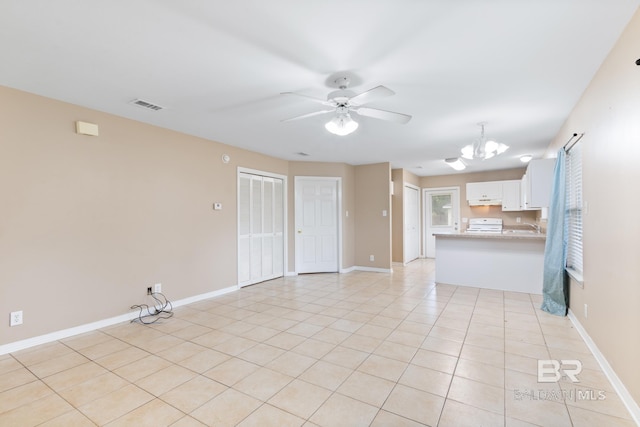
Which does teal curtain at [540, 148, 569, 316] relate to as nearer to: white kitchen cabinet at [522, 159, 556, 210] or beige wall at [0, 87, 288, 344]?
white kitchen cabinet at [522, 159, 556, 210]

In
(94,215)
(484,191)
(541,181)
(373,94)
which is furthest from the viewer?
(484,191)

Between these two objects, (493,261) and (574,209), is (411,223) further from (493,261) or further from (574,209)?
(574,209)

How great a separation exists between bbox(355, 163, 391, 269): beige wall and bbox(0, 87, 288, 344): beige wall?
334 cm

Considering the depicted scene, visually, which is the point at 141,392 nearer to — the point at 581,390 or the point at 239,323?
the point at 239,323

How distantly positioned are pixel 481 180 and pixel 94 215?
27.0 ft

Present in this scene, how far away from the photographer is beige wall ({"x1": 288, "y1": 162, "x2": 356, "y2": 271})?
621 centimetres

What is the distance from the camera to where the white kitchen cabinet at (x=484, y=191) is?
291 inches

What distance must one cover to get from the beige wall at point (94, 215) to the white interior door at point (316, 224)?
1.97 m

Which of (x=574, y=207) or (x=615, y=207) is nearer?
(x=615, y=207)

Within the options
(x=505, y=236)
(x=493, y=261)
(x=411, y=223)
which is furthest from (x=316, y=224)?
(x=505, y=236)

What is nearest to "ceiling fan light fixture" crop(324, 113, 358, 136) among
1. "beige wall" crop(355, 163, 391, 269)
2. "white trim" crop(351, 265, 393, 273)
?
"beige wall" crop(355, 163, 391, 269)

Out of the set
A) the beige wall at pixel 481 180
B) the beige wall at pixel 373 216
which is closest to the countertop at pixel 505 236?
the beige wall at pixel 373 216

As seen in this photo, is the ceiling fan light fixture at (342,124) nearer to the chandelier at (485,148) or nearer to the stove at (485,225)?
the chandelier at (485,148)

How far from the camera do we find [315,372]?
2408 millimetres
